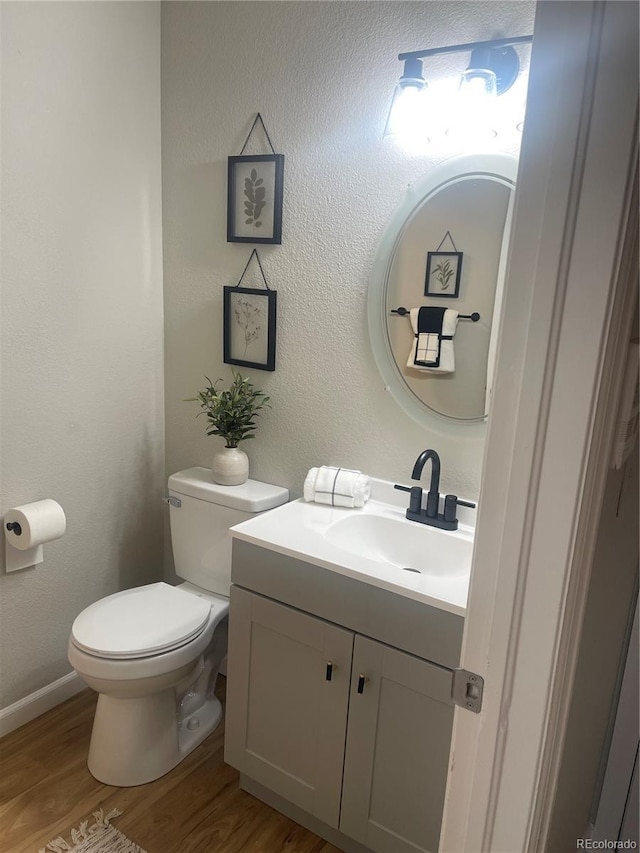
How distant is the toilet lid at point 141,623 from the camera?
1.81m

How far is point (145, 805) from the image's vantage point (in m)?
1.86

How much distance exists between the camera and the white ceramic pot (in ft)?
7.07

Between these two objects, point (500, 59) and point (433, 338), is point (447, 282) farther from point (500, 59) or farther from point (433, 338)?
point (500, 59)

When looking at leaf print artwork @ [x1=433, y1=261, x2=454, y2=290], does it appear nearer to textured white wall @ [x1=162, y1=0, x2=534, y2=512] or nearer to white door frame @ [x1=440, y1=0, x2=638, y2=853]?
textured white wall @ [x1=162, y1=0, x2=534, y2=512]

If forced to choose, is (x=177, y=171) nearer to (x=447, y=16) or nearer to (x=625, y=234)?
(x=447, y=16)

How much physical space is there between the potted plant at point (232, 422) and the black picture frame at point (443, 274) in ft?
2.30

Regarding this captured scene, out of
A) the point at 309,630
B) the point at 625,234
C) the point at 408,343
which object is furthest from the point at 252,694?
the point at 625,234

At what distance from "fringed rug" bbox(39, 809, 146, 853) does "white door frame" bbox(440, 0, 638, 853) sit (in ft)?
3.90

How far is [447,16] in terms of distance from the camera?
5.47 ft

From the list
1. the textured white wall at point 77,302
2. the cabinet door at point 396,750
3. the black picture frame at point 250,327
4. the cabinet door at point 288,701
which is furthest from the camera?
the black picture frame at point 250,327

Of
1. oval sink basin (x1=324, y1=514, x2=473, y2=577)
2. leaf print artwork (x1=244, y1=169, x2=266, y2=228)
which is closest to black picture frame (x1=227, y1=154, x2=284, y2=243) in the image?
leaf print artwork (x1=244, y1=169, x2=266, y2=228)

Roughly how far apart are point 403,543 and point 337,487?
264mm

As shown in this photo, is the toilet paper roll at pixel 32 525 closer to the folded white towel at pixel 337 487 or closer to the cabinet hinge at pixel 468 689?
the folded white towel at pixel 337 487

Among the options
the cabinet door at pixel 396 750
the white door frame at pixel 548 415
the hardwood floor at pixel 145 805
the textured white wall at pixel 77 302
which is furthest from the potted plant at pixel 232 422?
the white door frame at pixel 548 415
